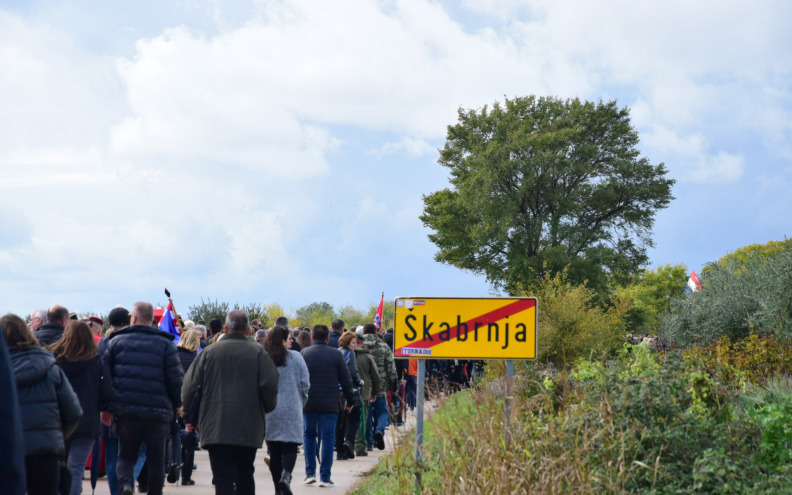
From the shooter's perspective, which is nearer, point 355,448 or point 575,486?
point 575,486

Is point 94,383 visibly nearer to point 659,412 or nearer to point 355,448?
point 659,412

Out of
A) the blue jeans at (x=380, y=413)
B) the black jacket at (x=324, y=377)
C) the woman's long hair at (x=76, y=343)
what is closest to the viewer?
the woman's long hair at (x=76, y=343)

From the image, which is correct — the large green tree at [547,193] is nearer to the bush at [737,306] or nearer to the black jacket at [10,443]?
the bush at [737,306]

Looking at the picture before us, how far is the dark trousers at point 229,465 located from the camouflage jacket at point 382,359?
6.13m

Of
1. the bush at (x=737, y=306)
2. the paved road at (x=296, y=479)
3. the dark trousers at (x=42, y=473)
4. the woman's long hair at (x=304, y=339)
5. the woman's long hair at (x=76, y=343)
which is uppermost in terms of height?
the bush at (x=737, y=306)

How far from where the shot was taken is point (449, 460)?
6.90m

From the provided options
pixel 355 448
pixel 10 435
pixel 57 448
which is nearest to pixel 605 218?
pixel 355 448

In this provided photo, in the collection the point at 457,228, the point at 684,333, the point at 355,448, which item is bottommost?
the point at 355,448

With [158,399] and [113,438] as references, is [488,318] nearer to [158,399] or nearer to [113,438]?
[158,399]

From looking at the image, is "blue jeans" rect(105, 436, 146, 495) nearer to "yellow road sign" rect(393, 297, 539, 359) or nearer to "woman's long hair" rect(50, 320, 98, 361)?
"woman's long hair" rect(50, 320, 98, 361)

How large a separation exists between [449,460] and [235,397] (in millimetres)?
2022

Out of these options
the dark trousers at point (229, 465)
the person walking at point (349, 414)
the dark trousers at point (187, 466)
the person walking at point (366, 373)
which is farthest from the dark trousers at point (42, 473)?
the person walking at point (366, 373)

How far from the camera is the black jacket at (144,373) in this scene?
8.05 m

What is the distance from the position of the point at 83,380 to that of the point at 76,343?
0.38m
